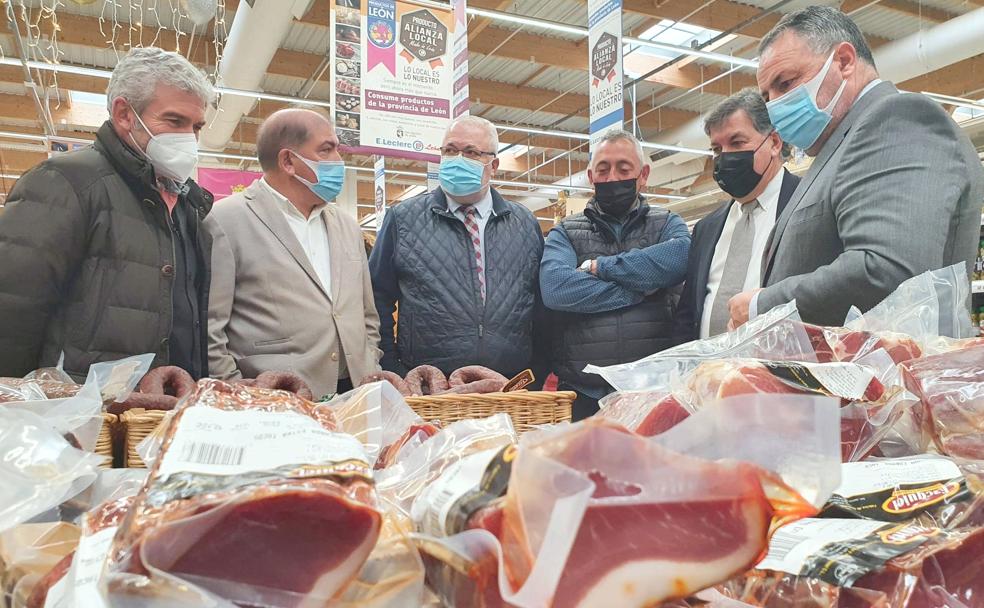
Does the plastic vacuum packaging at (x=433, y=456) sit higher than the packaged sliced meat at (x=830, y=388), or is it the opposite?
the packaged sliced meat at (x=830, y=388)

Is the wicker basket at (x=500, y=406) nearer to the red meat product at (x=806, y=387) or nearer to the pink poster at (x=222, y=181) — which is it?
the red meat product at (x=806, y=387)

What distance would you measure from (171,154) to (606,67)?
102 inches

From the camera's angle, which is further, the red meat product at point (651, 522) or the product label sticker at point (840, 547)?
the product label sticker at point (840, 547)

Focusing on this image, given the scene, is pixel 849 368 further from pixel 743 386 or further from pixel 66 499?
pixel 66 499

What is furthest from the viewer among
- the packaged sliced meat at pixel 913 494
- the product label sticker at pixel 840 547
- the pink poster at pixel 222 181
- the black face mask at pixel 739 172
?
the pink poster at pixel 222 181

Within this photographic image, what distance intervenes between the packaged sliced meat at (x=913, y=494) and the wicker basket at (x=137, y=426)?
1.17m

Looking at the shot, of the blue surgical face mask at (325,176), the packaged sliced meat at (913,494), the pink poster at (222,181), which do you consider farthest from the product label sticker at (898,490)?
the pink poster at (222,181)

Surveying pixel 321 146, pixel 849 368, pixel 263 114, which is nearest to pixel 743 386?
pixel 849 368

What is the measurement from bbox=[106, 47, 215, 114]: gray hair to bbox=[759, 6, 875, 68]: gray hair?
209 cm

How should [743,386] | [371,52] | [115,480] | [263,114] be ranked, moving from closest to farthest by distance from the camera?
[743,386]
[115,480]
[371,52]
[263,114]

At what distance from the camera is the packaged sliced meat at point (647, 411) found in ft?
2.51

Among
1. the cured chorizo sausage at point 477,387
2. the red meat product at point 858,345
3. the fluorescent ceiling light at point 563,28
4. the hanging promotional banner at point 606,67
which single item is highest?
the fluorescent ceiling light at point 563,28

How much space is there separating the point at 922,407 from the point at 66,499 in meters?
1.03

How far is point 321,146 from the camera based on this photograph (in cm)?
300
